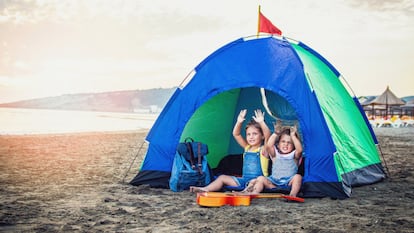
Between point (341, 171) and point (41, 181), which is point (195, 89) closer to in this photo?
point (341, 171)

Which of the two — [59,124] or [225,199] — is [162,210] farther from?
[59,124]

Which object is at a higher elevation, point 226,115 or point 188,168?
point 226,115

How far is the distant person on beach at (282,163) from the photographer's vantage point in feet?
17.8

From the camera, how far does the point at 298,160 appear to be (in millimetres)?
5668

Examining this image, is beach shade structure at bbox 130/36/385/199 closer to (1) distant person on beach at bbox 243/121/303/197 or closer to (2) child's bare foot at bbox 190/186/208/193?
(1) distant person on beach at bbox 243/121/303/197

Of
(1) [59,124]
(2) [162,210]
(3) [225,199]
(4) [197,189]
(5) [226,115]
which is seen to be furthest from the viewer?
(1) [59,124]

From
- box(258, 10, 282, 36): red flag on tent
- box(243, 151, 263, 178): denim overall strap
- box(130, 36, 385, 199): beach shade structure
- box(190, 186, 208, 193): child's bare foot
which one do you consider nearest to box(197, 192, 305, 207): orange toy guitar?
box(190, 186, 208, 193): child's bare foot

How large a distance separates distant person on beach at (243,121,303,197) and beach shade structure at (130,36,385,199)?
0.59ft

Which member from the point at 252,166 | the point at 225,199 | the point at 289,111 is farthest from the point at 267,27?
the point at 225,199

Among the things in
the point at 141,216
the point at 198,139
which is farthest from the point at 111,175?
the point at 141,216

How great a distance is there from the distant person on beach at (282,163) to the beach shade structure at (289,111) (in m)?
0.18

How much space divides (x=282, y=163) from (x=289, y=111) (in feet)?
5.43

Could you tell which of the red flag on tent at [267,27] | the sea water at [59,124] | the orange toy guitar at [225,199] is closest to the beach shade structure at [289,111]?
the red flag on tent at [267,27]

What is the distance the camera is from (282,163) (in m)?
5.57
